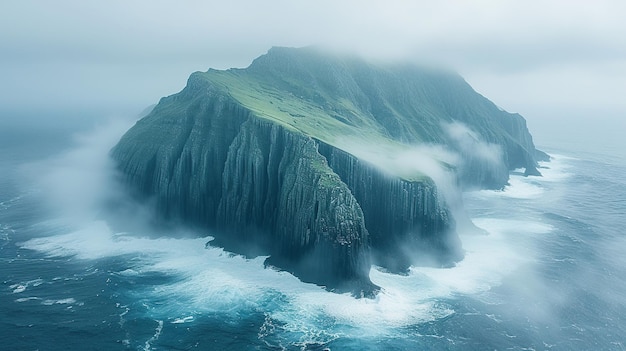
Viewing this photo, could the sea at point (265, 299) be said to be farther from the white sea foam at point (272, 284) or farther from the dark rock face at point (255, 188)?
the dark rock face at point (255, 188)

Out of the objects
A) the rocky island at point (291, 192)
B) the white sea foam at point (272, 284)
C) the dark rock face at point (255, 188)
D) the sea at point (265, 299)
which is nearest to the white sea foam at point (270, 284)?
the white sea foam at point (272, 284)

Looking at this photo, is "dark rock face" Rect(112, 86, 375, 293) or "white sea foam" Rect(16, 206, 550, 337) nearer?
"white sea foam" Rect(16, 206, 550, 337)

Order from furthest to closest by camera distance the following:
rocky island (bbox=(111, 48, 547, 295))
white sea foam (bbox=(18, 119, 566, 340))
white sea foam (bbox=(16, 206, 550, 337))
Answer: rocky island (bbox=(111, 48, 547, 295))
white sea foam (bbox=(16, 206, 550, 337))
white sea foam (bbox=(18, 119, 566, 340))

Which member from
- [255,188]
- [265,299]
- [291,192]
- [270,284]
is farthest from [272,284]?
[255,188]

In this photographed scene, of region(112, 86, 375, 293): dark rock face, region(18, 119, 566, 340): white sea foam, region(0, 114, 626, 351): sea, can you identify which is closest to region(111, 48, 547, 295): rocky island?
region(112, 86, 375, 293): dark rock face

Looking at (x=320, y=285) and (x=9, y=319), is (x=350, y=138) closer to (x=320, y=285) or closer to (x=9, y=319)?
(x=320, y=285)

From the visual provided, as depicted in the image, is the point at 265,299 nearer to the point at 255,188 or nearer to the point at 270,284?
the point at 270,284

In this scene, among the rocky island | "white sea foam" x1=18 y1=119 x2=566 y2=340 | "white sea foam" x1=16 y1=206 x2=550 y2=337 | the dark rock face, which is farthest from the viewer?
the rocky island

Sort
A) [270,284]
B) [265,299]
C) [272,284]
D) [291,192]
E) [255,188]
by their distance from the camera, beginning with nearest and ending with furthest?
[265,299] → [270,284] → [272,284] → [291,192] → [255,188]

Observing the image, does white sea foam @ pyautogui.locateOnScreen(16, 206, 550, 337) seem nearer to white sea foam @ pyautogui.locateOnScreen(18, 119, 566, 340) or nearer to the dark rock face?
white sea foam @ pyautogui.locateOnScreen(18, 119, 566, 340)

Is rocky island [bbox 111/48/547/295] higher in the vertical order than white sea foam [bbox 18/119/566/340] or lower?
higher

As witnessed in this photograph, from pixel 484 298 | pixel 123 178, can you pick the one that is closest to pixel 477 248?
pixel 484 298
